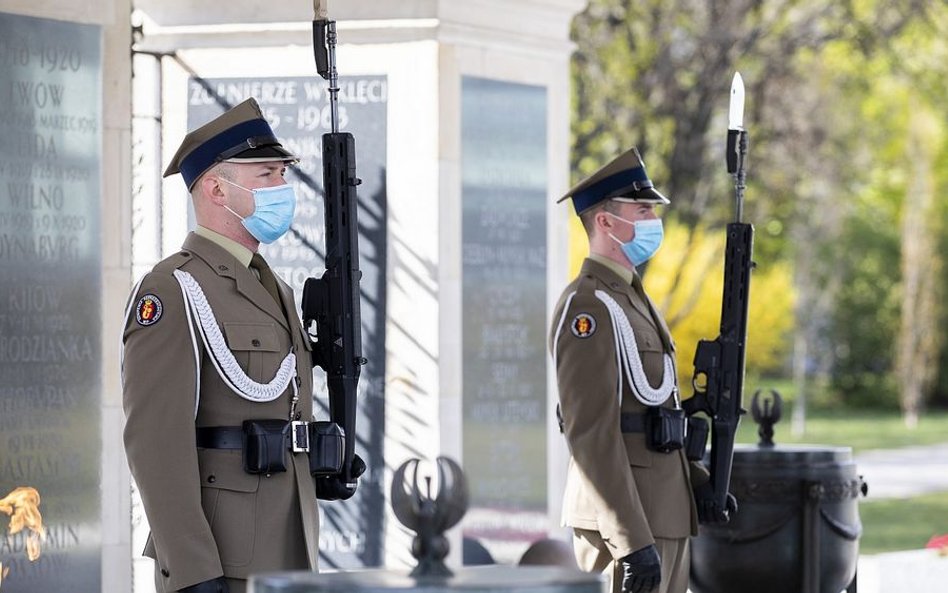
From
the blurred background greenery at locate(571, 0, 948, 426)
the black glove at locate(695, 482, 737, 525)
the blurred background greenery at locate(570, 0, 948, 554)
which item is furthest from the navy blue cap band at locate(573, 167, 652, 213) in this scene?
the blurred background greenery at locate(571, 0, 948, 426)

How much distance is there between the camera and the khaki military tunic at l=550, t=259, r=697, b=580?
547cm

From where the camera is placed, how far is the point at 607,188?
19.2ft

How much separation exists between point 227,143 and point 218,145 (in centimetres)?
2

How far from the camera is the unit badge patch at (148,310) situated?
4.34m

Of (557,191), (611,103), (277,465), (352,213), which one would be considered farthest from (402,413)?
(611,103)

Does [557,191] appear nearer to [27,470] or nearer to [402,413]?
[402,413]

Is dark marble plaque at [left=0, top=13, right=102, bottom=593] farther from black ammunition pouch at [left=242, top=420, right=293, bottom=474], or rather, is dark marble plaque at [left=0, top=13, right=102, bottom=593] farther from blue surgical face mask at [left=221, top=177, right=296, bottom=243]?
black ammunition pouch at [left=242, top=420, right=293, bottom=474]

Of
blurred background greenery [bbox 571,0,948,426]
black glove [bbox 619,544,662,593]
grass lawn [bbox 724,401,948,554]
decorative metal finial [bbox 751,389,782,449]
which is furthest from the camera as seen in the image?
blurred background greenery [bbox 571,0,948,426]

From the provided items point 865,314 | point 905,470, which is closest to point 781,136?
point 905,470

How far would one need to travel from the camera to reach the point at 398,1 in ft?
23.5

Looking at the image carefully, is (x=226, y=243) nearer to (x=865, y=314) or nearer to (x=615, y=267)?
(x=615, y=267)

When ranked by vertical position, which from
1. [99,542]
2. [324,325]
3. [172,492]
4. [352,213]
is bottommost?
[99,542]

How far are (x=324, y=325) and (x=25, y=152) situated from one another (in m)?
1.79

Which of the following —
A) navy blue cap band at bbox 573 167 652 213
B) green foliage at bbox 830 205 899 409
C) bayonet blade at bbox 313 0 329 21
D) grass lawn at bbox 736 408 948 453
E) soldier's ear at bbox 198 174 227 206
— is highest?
bayonet blade at bbox 313 0 329 21
